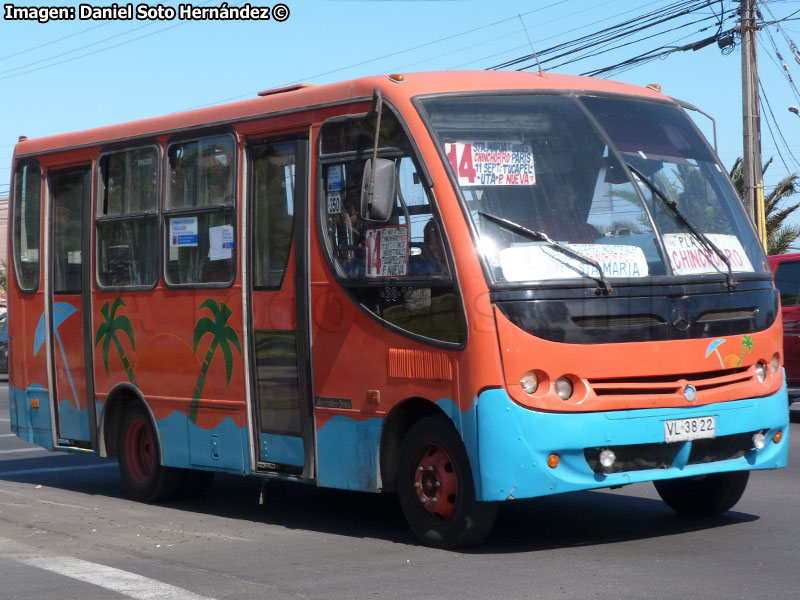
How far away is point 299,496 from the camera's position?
10609 millimetres

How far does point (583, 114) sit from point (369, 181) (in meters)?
1.45

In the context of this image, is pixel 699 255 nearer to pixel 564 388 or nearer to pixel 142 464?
pixel 564 388

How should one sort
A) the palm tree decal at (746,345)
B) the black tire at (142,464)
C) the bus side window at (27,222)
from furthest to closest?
the bus side window at (27,222), the black tire at (142,464), the palm tree decal at (746,345)

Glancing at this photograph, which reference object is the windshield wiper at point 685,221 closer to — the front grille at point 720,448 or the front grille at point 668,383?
the front grille at point 668,383

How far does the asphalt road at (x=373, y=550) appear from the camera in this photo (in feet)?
21.6

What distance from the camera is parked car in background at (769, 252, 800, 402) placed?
1525 centimetres

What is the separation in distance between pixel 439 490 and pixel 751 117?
16371 millimetres

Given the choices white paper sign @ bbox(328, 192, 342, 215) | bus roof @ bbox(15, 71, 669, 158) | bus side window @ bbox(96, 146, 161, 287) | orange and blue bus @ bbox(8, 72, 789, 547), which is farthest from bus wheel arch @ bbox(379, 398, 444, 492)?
bus side window @ bbox(96, 146, 161, 287)

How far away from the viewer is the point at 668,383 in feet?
24.5

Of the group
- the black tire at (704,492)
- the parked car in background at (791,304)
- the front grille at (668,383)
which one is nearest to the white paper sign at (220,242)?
the front grille at (668,383)

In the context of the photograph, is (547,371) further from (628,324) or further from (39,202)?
(39,202)

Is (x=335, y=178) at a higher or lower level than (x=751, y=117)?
lower

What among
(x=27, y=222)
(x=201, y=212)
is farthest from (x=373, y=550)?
(x=27, y=222)

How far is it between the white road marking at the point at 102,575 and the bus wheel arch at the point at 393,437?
170 cm
